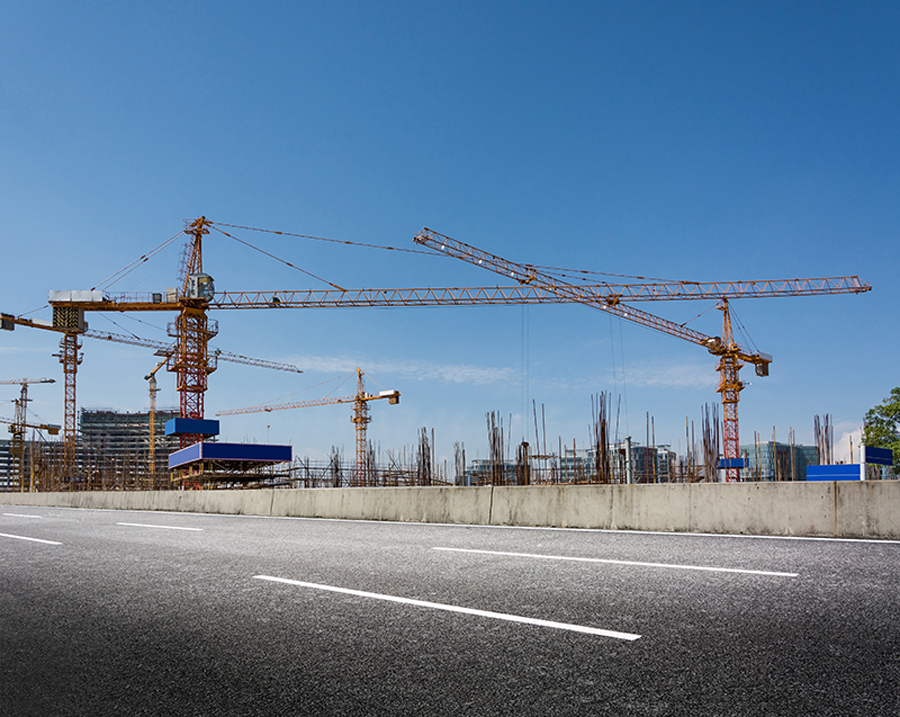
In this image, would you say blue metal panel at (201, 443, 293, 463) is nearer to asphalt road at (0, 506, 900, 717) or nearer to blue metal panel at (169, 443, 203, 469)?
blue metal panel at (169, 443, 203, 469)

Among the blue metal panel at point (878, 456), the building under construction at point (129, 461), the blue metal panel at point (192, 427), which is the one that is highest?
the blue metal panel at point (192, 427)

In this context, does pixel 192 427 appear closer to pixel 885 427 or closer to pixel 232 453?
pixel 232 453

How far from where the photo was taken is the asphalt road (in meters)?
3.41

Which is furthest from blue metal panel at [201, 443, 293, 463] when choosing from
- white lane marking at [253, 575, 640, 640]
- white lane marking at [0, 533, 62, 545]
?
white lane marking at [253, 575, 640, 640]

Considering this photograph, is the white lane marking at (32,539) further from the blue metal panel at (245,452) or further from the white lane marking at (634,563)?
the blue metal panel at (245,452)

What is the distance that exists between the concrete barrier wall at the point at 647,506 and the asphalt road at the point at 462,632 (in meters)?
1.23

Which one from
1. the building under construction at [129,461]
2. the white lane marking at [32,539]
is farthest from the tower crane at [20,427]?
the white lane marking at [32,539]

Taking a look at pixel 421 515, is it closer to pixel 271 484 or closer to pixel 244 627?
pixel 244 627

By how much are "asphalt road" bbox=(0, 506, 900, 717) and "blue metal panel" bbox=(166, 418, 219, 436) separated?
2046 inches

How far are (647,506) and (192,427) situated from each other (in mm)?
52763

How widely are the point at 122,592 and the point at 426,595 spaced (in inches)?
116

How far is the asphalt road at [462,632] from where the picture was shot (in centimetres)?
341

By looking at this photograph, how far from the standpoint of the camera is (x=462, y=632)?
15.3 feet

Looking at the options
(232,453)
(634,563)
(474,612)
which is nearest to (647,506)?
(634,563)
